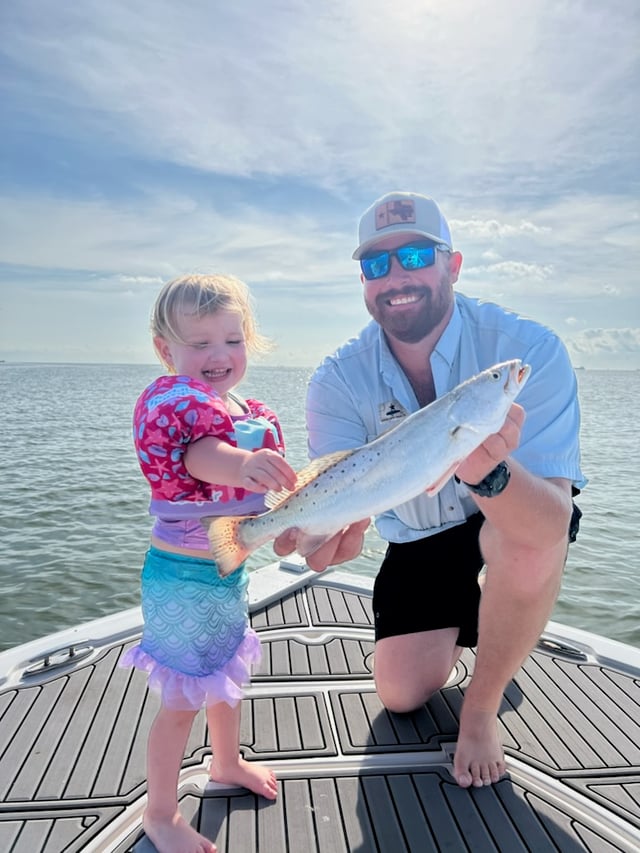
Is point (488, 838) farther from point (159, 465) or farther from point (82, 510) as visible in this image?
point (82, 510)

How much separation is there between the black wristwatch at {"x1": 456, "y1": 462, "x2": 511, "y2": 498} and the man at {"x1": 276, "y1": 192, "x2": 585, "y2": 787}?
1.06ft

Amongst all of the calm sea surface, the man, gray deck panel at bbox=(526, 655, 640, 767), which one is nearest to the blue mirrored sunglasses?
the man

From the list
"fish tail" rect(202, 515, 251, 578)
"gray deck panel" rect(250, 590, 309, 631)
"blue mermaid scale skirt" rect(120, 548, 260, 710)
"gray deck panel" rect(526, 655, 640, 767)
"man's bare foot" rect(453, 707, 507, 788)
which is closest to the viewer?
"fish tail" rect(202, 515, 251, 578)

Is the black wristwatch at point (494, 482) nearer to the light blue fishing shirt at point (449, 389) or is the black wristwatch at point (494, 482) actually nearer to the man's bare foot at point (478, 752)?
the light blue fishing shirt at point (449, 389)

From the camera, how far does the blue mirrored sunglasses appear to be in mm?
3930

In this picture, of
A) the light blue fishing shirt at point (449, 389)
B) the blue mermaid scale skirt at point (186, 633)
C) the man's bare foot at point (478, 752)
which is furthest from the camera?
the light blue fishing shirt at point (449, 389)

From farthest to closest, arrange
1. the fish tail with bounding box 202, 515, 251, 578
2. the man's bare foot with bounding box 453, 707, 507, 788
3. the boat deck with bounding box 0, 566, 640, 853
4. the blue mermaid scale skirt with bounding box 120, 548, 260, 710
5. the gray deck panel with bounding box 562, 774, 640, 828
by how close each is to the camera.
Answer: the man's bare foot with bounding box 453, 707, 507, 788 → the gray deck panel with bounding box 562, 774, 640, 828 → the boat deck with bounding box 0, 566, 640, 853 → the blue mermaid scale skirt with bounding box 120, 548, 260, 710 → the fish tail with bounding box 202, 515, 251, 578

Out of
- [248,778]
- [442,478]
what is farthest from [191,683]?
[442,478]

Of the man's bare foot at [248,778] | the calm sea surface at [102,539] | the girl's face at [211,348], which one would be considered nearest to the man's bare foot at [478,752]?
the man's bare foot at [248,778]

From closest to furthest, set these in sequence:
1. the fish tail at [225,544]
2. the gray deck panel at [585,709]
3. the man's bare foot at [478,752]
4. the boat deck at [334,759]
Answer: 1. the fish tail at [225,544]
2. the boat deck at [334,759]
3. the man's bare foot at [478,752]
4. the gray deck panel at [585,709]

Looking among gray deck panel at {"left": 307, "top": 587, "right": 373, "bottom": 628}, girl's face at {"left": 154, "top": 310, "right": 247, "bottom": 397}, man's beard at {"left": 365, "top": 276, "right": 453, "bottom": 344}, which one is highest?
man's beard at {"left": 365, "top": 276, "right": 453, "bottom": 344}

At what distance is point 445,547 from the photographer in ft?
13.7

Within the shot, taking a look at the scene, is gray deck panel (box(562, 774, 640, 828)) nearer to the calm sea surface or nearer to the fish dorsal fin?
the fish dorsal fin

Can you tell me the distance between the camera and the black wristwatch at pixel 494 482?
2.90 metres
